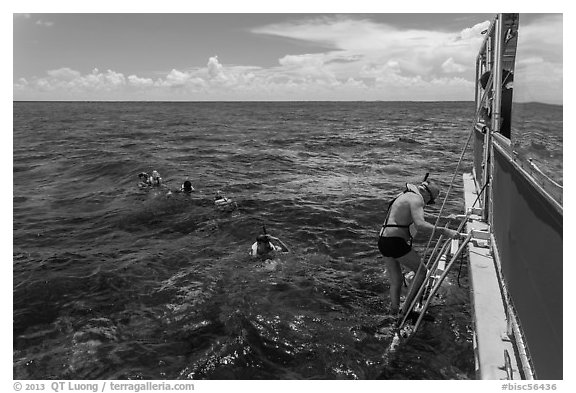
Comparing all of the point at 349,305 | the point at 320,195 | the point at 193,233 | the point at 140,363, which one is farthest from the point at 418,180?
the point at 140,363

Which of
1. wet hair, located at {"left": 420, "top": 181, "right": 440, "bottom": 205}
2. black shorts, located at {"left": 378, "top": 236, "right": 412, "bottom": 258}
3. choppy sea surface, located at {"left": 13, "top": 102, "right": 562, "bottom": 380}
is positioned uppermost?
wet hair, located at {"left": 420, "top": 181, "right": 440, "bottom": 205}

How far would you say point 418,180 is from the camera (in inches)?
952

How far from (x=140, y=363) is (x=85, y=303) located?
3186 millimetres

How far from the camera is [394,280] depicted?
26.6 ft

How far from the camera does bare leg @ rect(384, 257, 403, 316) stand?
26.3 ft

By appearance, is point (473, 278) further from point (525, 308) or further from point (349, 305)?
point (349, 305)

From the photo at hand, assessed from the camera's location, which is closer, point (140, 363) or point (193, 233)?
point (140, 363)
